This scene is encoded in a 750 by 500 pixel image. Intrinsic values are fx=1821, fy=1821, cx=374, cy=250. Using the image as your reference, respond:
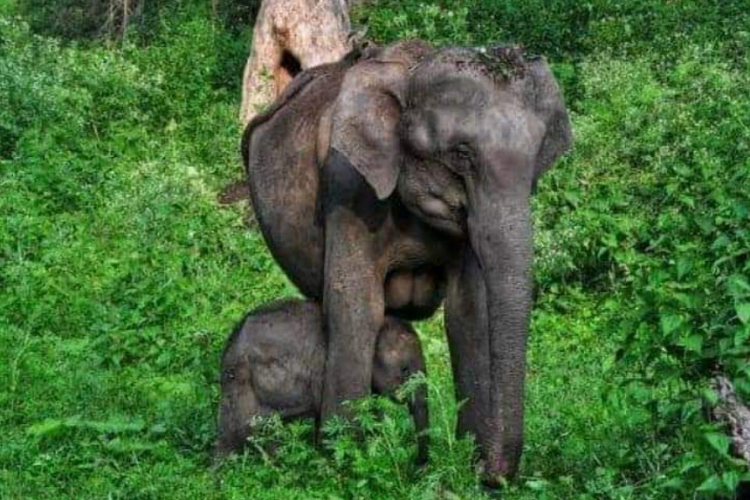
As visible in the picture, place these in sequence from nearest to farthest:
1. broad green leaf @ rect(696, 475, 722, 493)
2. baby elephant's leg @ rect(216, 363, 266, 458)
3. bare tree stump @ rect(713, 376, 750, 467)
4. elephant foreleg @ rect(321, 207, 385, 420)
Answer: broad green leaf @ rect(696, 475, 722, 493), bare tree stump @ rect(713, 376, 750, 467), elephant foreleg @ rect(321, 207, 385, 420), baby elephant's leg @ rect(216, 363, 266, 458)

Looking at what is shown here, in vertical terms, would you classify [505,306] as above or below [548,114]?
below

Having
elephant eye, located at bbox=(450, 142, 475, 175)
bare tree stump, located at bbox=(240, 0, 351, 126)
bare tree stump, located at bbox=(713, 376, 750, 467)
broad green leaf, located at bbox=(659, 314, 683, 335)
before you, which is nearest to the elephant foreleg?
elephant eye, located at bbox=(450, 142, 475, 175)

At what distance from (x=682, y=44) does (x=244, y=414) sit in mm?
8974

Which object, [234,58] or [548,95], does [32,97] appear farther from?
[548,95]

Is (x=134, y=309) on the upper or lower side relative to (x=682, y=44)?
lower

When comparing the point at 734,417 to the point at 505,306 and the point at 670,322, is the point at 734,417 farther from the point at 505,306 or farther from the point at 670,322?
the point at 505,306

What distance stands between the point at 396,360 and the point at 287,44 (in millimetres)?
7956

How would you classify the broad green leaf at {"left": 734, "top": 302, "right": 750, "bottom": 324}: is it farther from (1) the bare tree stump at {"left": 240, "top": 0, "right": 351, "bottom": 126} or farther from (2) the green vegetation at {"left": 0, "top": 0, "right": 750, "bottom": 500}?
(1) the bare tree stump at {"left": 240, "top": 0, "right": 351, "bottom": 126}

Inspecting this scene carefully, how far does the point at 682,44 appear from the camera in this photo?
53.4ft

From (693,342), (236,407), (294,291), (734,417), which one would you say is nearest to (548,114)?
(693,342)

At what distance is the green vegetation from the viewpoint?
723 cm

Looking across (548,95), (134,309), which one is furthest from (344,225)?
(134,309)

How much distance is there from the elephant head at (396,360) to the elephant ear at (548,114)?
97cm

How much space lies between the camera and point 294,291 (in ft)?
40.2
